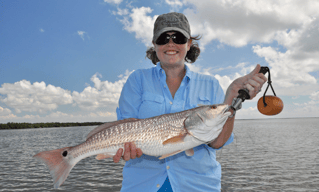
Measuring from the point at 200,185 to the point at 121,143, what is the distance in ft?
4.28

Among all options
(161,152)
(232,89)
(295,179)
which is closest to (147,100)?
(161,152)

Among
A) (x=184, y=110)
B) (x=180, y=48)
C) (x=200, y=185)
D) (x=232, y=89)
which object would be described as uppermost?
(x=180, y=48)

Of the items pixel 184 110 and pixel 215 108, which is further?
pixel 184 110

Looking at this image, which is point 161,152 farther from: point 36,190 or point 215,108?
point 36,190

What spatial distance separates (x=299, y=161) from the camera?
19.2 metres

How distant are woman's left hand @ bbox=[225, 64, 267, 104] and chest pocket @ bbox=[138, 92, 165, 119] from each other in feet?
3.58

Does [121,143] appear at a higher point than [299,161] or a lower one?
higher

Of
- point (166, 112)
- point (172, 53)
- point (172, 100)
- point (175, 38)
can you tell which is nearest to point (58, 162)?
point (166, 112)

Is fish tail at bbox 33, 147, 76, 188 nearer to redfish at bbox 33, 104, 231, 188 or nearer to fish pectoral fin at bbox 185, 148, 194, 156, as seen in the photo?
redfish at bbox 33, 104, 231, 188

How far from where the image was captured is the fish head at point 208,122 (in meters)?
3.00

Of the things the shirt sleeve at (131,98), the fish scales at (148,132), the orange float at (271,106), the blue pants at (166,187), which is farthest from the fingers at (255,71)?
the blue pants at (166,187)

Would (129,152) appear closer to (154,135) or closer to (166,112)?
(154,135)

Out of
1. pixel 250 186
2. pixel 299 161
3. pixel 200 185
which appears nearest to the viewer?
pixel 200 185

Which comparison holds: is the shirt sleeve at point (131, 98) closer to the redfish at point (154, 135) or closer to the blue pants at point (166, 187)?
the redfish at point (154, 135)
